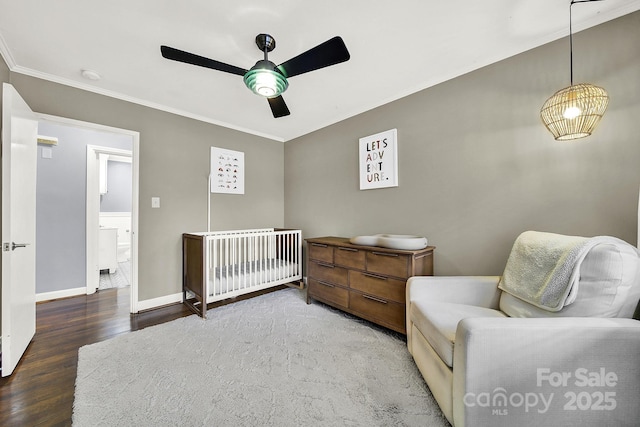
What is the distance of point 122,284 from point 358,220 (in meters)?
3.59

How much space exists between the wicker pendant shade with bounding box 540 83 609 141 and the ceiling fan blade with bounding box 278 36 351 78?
4.31ft

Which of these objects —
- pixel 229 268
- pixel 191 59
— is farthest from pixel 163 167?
pixel 191 59

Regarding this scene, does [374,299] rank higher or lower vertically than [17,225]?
lower

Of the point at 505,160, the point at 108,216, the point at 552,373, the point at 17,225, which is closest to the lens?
the point at 552,373

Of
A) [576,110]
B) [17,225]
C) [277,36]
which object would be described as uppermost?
[277,36]

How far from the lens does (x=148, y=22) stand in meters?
1.57

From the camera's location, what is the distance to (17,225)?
65.9 inches

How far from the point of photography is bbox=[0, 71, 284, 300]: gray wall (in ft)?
7.40

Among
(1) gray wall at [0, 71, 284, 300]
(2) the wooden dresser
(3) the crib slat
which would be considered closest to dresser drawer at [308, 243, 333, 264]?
(2) the wooden dresser

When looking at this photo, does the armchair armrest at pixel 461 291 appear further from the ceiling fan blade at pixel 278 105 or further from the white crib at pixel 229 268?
the white crib at pixel 229 268

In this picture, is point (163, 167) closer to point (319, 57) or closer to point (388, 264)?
point (319, 57)

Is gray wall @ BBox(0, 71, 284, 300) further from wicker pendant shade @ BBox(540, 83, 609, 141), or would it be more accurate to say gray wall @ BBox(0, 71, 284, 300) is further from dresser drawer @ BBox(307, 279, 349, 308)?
wicker pendant shade @ BBox(540, 83, 609, 141)

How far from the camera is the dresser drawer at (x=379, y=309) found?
2.00 meters

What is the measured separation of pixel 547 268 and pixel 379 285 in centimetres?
115
